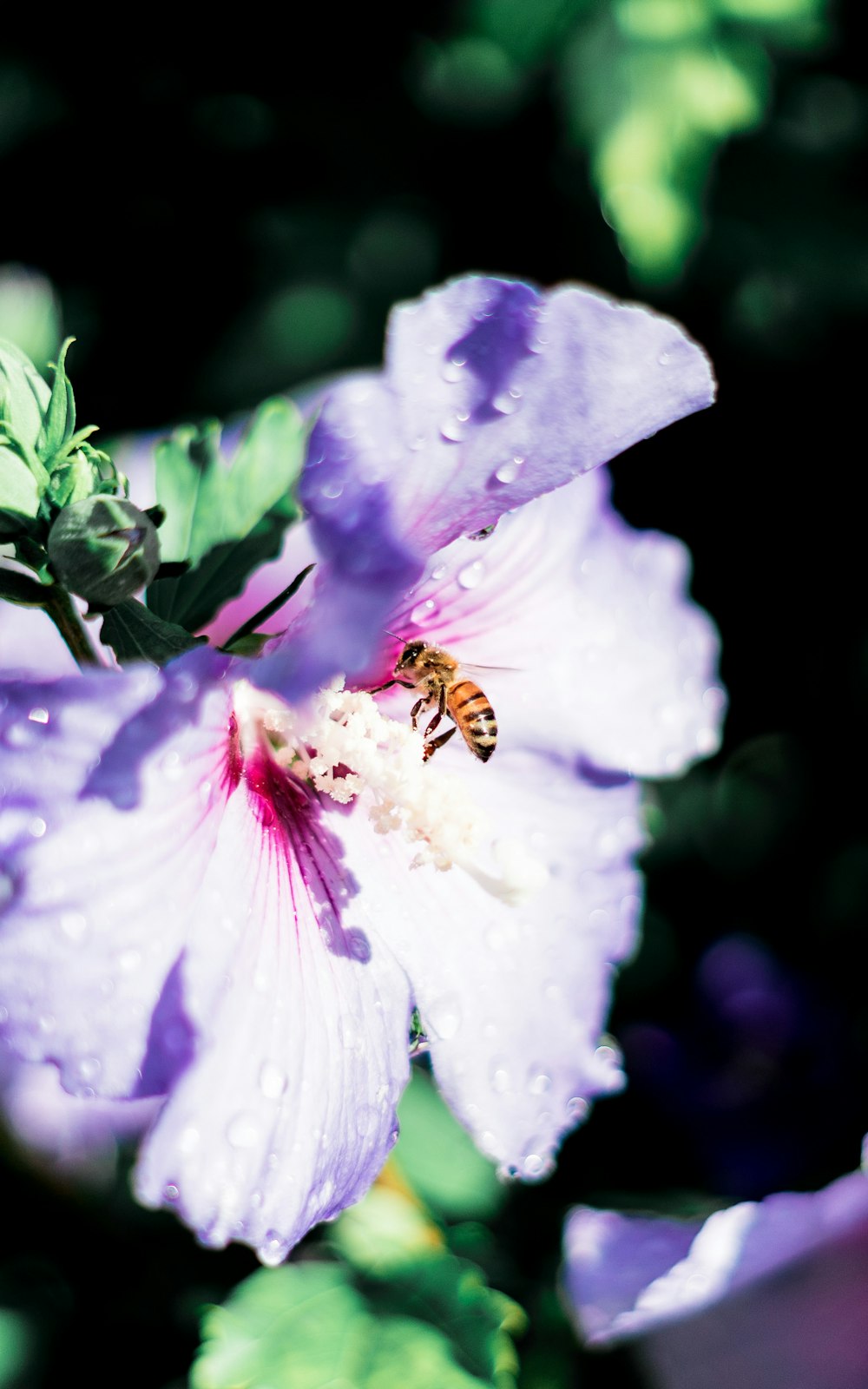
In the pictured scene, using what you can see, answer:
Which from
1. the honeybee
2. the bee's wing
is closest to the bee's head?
the honeybee

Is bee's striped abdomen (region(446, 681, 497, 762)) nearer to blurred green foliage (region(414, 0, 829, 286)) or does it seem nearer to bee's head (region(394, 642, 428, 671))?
bee's head (region(394, 642, 428, 671))

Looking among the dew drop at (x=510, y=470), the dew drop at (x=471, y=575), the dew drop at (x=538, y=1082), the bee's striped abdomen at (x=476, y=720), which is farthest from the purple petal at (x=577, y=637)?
the dew drop at (x=538, y=1082)

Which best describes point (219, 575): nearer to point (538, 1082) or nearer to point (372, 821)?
point (372, 821)

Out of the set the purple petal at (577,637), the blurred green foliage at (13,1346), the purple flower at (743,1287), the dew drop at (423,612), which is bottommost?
the blurred green foliage at (13,1346)

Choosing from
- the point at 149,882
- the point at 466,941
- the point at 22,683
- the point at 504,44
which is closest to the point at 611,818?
the point at 466,941

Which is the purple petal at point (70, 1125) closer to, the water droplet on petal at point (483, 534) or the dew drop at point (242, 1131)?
the dew drop at point (242, 1131)

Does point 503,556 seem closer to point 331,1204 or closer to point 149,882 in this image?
point 149,882
